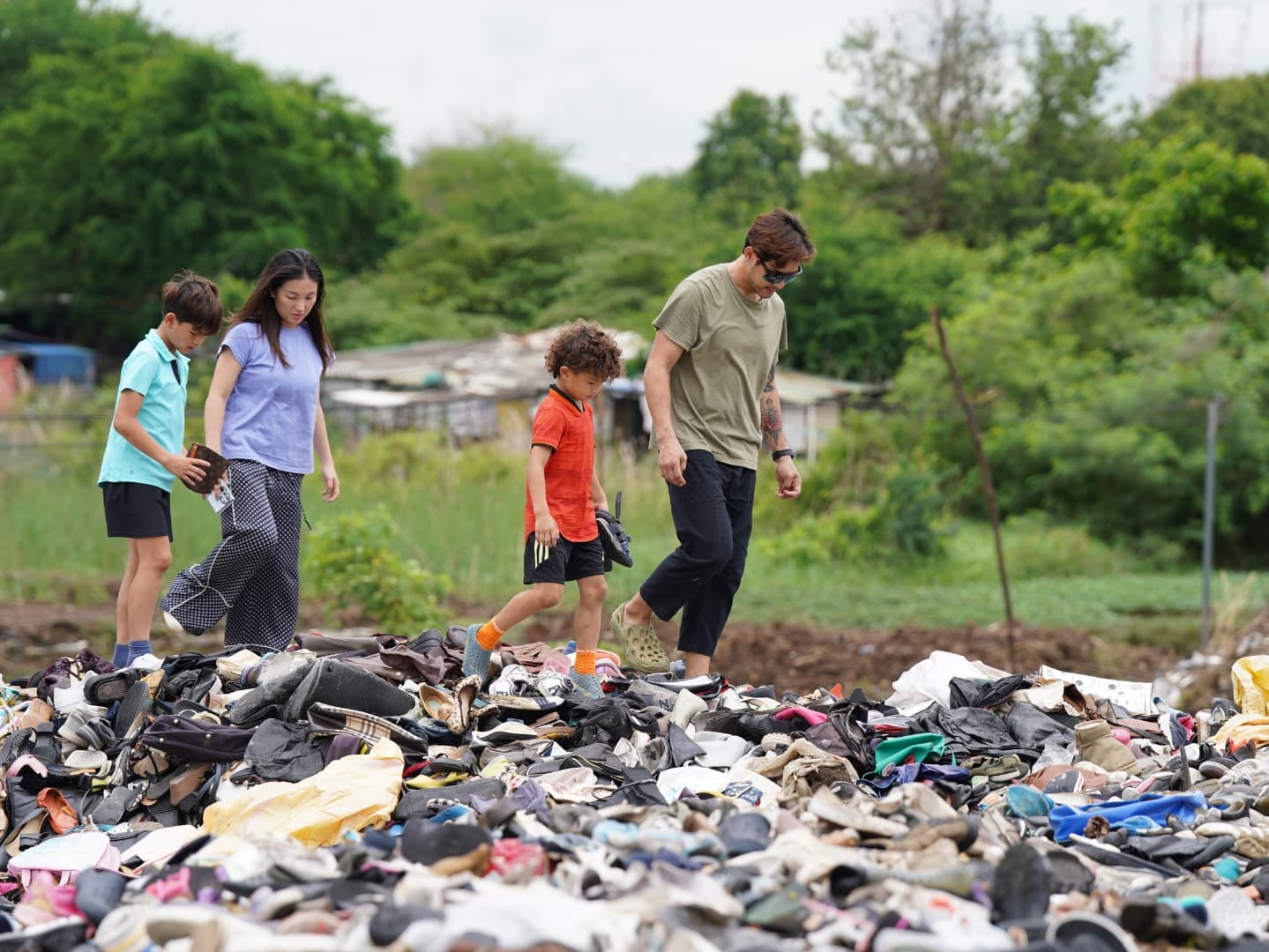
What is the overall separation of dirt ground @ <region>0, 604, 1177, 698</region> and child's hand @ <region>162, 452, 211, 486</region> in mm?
3981

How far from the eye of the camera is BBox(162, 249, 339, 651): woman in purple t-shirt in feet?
16.7

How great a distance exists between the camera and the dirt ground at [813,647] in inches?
335

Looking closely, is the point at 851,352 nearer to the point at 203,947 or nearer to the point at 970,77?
the point at 970,77

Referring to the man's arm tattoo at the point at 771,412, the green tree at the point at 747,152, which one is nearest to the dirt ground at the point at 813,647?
the man's arm tattoo at the point at 771,412

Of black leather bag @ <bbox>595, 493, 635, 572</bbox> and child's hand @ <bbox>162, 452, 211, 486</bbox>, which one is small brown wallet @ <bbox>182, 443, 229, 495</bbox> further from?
black leather bag @ <bbox>595, 493, 635, 572</bbox>

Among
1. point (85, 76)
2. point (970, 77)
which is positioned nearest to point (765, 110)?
point (970, 77)

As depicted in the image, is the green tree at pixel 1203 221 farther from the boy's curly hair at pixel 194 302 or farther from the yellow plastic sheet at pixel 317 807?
→ the yellow plastic sheet at pixel 317 807

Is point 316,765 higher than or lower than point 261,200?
lower

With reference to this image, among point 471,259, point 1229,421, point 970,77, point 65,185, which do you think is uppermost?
point 970,77

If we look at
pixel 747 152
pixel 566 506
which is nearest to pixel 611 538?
pixel 566 506

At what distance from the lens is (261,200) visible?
3341 cm

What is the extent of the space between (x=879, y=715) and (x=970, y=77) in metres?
31.8

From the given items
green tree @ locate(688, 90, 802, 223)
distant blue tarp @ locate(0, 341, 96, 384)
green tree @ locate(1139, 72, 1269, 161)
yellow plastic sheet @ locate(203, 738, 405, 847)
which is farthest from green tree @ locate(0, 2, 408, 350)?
yellow plastic sheet @ locate(203, 738, 405, 847)

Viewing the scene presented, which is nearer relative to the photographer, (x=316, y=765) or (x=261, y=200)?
(x=316, y=765)
